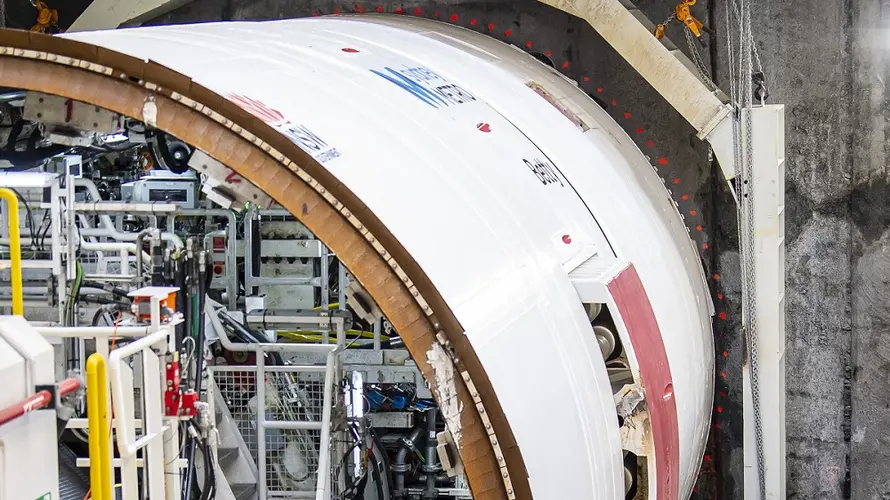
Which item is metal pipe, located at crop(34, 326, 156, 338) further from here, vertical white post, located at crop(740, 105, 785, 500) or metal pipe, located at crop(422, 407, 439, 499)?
vertical white post, located at crop(740, 105, 785, 500)

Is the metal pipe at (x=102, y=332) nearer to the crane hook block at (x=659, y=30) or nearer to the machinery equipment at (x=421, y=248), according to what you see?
the machinery equipment at (x=421, y=248)

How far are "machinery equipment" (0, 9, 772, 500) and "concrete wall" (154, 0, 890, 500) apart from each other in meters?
1.53

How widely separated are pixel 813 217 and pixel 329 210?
5487 millimetres

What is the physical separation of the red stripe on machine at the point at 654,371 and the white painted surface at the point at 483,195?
0.22m

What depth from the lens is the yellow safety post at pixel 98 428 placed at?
324 cm

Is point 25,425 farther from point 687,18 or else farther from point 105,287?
point 687,18

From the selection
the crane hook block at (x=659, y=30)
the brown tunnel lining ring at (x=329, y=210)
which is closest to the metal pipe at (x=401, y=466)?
the crane hook block at (x=659, y=30)

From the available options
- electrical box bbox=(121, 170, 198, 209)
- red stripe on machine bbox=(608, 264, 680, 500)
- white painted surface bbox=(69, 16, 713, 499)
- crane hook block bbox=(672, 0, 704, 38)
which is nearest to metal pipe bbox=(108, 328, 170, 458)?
white painted surface bbox=(69, 16, 713, 499)

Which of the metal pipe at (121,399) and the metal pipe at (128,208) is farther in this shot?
the metal pipe at (128,208)

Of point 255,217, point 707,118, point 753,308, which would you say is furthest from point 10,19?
point 753,308

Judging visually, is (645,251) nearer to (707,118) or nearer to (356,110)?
(707,118)

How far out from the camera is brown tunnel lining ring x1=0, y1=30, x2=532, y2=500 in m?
3.62

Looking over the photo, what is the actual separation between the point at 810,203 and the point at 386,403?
3.52 metres

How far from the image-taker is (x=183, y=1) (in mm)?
8992
